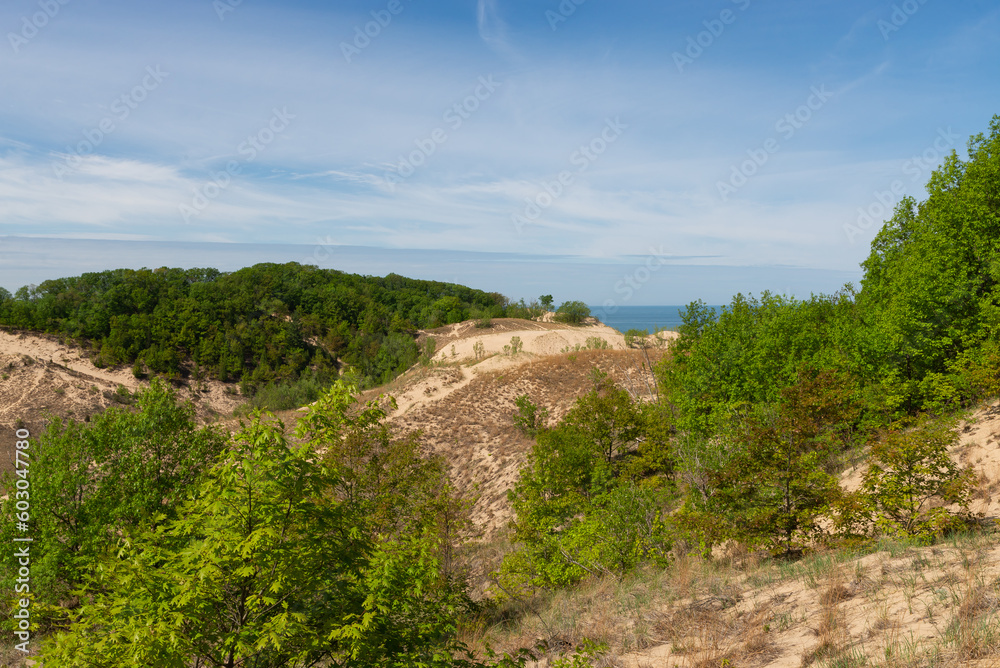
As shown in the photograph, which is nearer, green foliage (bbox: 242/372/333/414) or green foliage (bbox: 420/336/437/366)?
green foliage (bbox: 420/336/437/366)

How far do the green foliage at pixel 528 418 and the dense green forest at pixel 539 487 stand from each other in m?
0.14

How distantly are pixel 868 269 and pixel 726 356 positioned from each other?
1217 cm

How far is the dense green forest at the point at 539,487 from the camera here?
17.8ft

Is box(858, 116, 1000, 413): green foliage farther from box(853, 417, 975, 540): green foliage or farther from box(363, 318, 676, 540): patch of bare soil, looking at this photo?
box(363, 318, 676, 540): patch of bare soil

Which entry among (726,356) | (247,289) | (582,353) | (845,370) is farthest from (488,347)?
(247,289)

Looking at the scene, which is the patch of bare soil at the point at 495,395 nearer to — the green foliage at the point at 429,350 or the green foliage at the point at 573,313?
the green foliage at the point at 429,350

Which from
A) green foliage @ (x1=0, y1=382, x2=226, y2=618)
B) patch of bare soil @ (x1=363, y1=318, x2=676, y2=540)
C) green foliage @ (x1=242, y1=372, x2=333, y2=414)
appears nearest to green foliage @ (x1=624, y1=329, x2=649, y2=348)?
patch of bare soil @ (x1=363, y1=318, x2=676, y2=540)

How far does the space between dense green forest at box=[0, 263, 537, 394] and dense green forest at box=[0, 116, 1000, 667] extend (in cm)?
4497

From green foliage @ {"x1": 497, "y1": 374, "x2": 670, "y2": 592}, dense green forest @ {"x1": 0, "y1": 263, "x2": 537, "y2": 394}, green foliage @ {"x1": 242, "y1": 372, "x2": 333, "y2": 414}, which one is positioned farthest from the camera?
dense green forest @ {"x1": 0, "y1": 263, "x2": 537, "y2": 394}

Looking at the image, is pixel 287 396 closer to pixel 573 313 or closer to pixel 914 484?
pixel 573 313

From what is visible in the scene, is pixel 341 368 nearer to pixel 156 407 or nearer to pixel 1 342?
pixel 1 342

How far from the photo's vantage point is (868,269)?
2855cm

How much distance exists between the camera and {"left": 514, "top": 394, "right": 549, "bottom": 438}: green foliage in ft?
112

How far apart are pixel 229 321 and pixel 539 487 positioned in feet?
250
